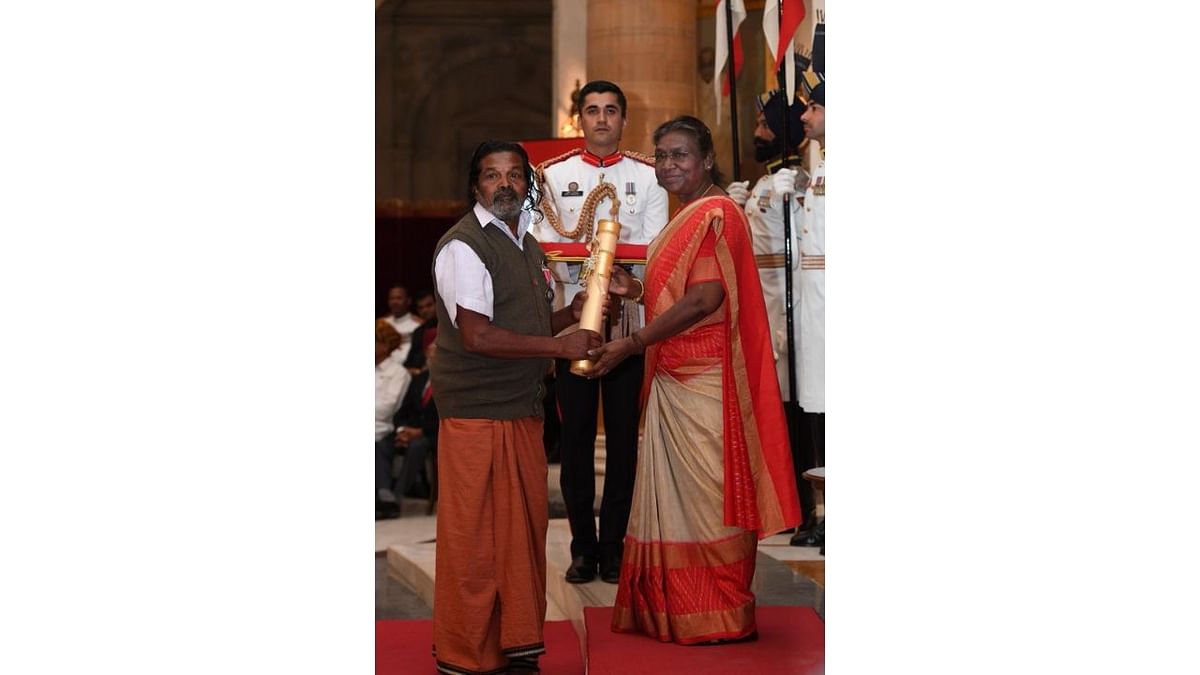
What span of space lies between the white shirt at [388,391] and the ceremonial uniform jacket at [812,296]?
364cm

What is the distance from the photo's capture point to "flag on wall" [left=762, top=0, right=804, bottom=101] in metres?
5.31

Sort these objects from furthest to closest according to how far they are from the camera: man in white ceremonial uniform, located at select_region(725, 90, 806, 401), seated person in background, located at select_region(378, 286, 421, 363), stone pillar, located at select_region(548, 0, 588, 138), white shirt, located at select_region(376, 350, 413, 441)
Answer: seated person in background, located at select_region(378, 286, 421, 363) → stone pillar, located at select_region(548, 0, 588, 138) → white shirt, located at select_region(376, 350, 413, 441) → man in white ceremonial uniform, located at select_region(725, 90, 806, 401)

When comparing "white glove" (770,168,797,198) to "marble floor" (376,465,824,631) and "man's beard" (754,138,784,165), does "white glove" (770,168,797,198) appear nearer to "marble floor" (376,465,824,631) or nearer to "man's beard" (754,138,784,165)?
"man's beard" (754,138,784,165)

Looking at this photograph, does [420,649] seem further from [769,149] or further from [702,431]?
[769,149]

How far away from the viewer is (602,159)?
508cm

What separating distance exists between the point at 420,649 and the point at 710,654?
3.29ft

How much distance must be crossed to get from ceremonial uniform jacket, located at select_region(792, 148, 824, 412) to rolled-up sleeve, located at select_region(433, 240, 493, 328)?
2.46m

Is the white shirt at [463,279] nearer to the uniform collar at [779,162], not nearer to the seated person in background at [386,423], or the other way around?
the uniform collar at [779,162]

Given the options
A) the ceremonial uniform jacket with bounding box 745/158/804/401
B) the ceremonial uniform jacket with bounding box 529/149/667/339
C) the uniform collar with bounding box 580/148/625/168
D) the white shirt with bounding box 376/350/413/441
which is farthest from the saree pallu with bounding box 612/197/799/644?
the white shirt with bounding box 376/350/413/441

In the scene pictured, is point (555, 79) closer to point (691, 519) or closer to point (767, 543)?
point (767, 543)

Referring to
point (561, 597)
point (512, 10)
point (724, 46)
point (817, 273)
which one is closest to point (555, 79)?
point (724, 46)

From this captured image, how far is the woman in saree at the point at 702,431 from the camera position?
4086mm

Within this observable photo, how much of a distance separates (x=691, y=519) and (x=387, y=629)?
1242mm

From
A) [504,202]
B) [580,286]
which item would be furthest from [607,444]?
[504,202]
